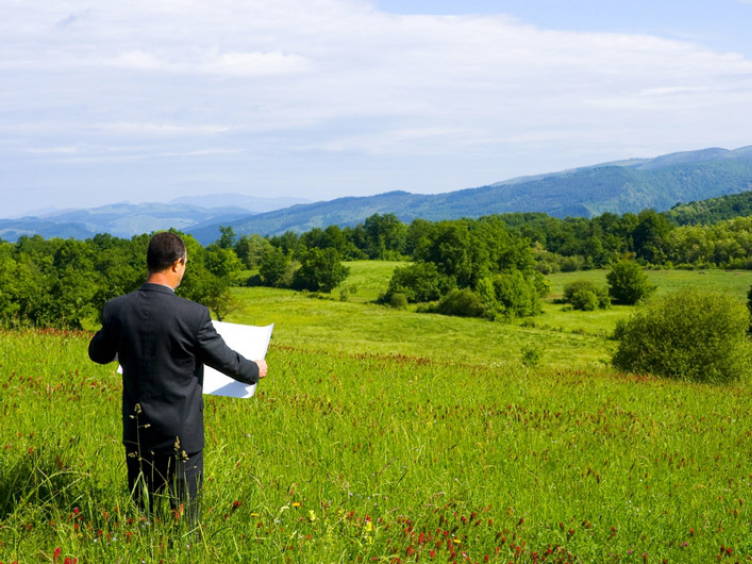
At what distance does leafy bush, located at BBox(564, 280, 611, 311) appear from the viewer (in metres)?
97.9

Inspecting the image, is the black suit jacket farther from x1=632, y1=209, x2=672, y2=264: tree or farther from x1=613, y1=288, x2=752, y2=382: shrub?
x1=632, y1=209, x2=672, y2=264: tree

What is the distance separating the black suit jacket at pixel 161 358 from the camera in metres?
3.78

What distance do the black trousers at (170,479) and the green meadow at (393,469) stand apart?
0.13 metres

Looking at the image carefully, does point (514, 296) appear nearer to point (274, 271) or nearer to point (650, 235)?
point (274, 271)

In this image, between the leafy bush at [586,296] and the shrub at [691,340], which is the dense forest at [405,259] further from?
the shrub at [691,340]

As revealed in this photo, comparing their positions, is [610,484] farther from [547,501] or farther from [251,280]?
[251,280]

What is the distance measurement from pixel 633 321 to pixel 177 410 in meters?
27.8

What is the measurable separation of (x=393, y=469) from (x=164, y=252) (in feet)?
11.4

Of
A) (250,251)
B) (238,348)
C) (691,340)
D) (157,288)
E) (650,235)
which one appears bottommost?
(691,340)

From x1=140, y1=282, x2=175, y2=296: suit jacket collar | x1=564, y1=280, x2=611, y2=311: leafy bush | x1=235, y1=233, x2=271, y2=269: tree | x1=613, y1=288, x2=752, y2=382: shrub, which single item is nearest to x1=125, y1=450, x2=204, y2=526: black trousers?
x1=140, y1=282, x2=175, y2=296: suit jacket collar

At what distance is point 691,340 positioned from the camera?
85.9 feet

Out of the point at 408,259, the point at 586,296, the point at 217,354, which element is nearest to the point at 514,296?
the point at 586,296

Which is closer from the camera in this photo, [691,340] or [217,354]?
[217,354]

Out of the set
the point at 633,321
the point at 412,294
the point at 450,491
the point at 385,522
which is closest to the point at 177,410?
the point at 385,522
